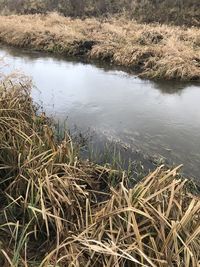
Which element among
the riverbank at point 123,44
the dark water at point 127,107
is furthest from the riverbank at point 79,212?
the riverbank at point 123,44

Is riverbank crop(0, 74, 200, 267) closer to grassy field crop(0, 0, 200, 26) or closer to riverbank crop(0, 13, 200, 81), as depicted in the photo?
riverbank crop(0, 13, 200, 81)

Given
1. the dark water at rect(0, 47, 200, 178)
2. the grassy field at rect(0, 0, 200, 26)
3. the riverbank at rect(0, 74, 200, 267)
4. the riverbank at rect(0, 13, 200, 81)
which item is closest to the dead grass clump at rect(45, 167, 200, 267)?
the riverbank at rect(0, 74, 200, 267)

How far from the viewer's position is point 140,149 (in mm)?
6234

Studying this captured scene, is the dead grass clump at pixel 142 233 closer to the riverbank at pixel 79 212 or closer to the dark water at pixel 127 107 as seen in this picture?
the riverbank at pixel 79 212

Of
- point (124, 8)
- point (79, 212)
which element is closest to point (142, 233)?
point (79, 212)

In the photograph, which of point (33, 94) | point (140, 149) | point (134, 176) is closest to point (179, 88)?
point (33, 94)

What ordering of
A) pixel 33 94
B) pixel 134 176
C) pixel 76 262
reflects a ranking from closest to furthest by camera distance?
pixel 76 262, pixel 134 176, pixel 33 94

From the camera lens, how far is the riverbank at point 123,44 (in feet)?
36.2

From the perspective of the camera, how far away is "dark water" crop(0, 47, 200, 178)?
21.3 ft

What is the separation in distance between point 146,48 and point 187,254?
10.1 metres

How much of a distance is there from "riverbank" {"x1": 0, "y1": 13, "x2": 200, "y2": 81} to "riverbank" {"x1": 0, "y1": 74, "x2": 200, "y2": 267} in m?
6.76

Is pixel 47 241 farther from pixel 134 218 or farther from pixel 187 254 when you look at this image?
pixel 187 254

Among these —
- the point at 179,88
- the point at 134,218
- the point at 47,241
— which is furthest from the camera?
the point at 179,88

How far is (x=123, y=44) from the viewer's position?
13484 millimetres
